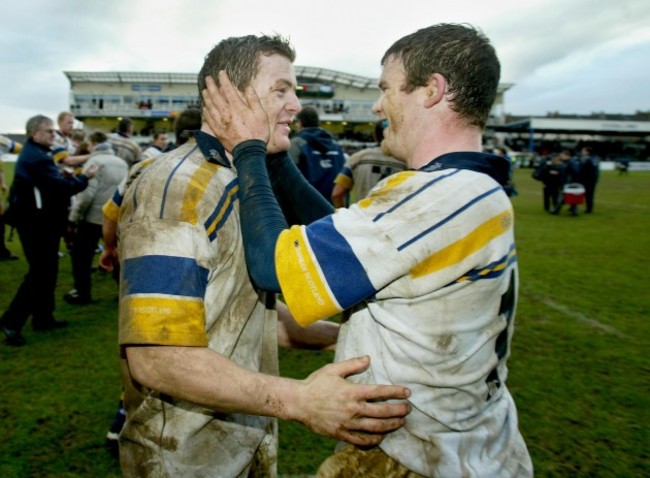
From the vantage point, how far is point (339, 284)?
4.34ft

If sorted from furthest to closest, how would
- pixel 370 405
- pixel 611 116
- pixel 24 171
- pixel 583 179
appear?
pixel 611 116 < pixel 583 179 < pixel 24 171 < pixel 370 405

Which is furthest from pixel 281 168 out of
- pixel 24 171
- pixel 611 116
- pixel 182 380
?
pixel 611 116

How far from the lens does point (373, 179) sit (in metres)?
6.31

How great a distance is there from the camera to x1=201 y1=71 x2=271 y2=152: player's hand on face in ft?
5.36

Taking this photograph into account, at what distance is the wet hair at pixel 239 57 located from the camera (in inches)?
69.1

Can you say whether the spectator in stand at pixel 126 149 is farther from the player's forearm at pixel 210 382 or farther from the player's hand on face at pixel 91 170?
the player's forearm at pixel 210 382

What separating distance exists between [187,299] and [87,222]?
19.7 feet

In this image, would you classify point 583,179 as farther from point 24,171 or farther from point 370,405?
point 370,405

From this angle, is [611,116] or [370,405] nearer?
[370,405]

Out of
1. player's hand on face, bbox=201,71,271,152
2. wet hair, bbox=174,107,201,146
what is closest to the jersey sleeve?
player's hand on face, bbox=201,71,271,152

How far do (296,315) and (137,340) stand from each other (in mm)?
457

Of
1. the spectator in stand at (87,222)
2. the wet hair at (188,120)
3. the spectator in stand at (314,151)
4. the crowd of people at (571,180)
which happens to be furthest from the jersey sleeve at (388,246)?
the crowd of people at (571,180)

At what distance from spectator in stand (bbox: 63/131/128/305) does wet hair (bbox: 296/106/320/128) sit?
9.20 ft

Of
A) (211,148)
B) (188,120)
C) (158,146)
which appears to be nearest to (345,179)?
(188,120)
